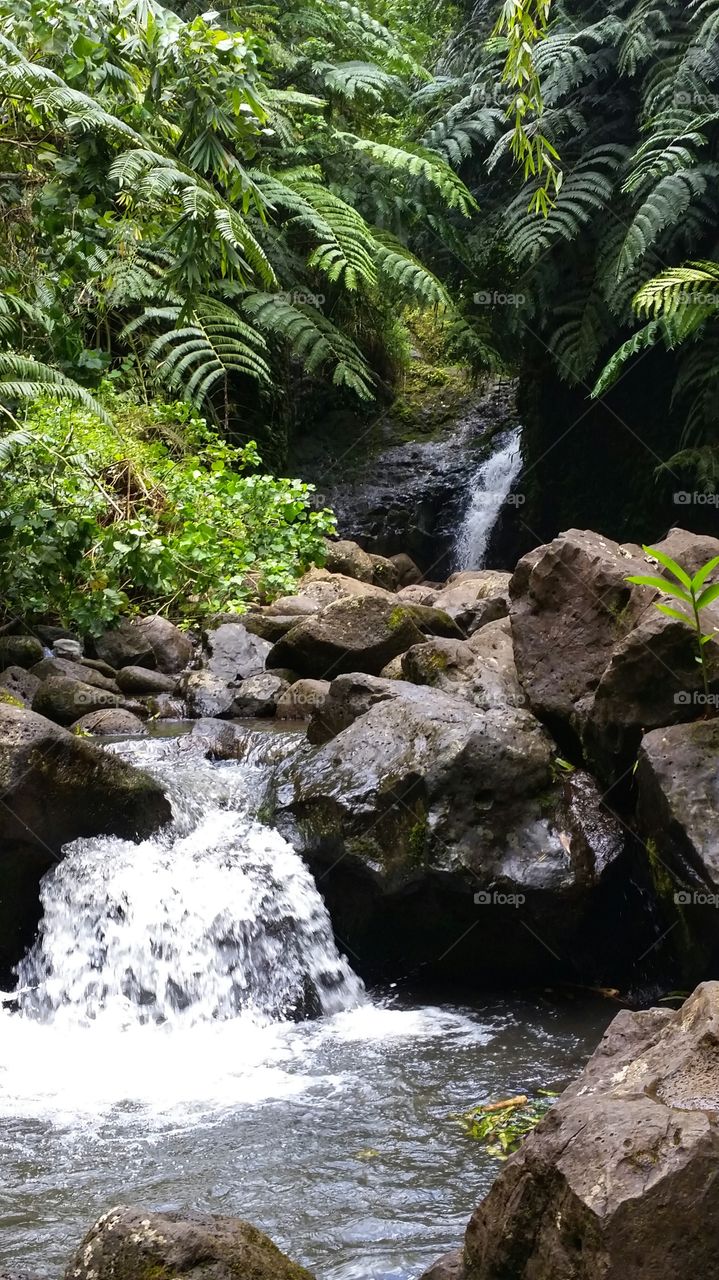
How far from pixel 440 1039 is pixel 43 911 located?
1662 millimetres

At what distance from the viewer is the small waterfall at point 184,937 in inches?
163

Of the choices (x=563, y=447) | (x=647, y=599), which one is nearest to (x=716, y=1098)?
(x=647, y=599)

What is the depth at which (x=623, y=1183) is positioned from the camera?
67.3 inches

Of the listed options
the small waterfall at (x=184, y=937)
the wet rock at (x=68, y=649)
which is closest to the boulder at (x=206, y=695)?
the wet rock at (x=68, y=649)

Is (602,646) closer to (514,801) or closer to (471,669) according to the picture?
(514,801)

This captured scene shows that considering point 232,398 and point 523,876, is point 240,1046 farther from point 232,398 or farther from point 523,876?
point 232,398

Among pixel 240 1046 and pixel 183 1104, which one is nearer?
pixel 183 1104

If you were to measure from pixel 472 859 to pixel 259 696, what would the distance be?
2.66 m

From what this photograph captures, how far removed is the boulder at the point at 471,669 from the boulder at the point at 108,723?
5.25 ft

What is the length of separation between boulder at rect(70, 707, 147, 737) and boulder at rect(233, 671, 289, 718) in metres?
0.61

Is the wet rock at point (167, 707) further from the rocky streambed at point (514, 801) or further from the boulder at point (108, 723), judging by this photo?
the rocky streambed at point (514, 801)

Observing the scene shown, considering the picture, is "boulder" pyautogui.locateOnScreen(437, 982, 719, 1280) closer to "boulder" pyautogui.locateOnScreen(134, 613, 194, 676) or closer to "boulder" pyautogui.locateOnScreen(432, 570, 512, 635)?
"boulder" pyautogui.locateOnScreen(432, 570, 512, 635)

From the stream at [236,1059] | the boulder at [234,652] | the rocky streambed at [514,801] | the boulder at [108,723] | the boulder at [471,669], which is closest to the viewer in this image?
the stream at [236,1059]

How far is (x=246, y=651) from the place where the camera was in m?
7.29
